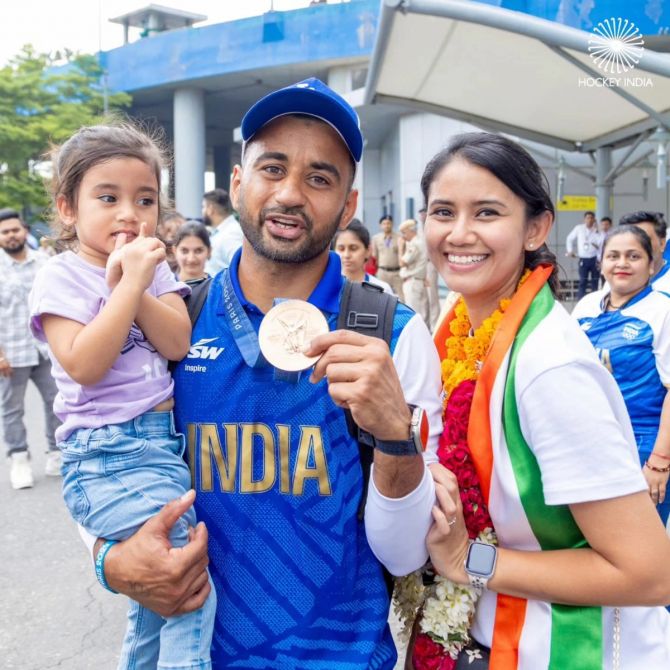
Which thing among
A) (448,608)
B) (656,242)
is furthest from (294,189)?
(656,242)

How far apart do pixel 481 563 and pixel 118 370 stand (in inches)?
37.0

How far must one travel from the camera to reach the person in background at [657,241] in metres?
3.94

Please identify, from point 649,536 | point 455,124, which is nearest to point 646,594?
point 649,536

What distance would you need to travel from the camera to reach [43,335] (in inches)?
69.4

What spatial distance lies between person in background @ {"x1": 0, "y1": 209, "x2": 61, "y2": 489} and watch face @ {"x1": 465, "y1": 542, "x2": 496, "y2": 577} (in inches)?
207

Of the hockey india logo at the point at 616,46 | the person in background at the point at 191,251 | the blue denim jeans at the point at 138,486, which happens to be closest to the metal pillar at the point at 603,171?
the hockey india logo at the point at 616,46

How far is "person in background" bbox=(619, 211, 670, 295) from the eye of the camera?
3.94m

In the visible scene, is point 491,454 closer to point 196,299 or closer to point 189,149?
point 196,299

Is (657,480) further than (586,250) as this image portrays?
No

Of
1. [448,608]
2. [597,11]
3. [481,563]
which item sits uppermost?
[597,11]

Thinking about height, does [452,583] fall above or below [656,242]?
below

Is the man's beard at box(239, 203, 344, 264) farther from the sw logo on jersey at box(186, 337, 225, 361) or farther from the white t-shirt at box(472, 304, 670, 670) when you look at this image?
the white t-shirt at box(472, 304, 670, 670)

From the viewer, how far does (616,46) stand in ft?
18.0

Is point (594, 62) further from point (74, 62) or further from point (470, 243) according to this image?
point (74, 62)
